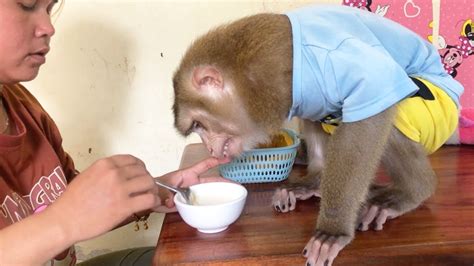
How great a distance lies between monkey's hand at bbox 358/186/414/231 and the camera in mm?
940

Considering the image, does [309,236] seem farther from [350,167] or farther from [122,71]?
[122,71]

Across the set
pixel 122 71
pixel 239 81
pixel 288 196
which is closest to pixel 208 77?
pixel 239 81

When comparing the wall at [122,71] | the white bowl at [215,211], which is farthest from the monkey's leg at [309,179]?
the wall at [122,71]

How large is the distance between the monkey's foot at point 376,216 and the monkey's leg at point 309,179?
0.49 feet

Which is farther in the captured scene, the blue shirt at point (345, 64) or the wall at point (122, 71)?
the wall at point (122, 71)

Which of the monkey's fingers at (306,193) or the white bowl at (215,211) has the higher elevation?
the white bowl at (215,211)

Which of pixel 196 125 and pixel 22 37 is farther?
pixel 196 125

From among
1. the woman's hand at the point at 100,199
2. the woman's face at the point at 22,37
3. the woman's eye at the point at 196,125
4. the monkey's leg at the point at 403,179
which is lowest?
the monkey's leg at the point at 403,179

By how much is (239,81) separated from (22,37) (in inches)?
16.1

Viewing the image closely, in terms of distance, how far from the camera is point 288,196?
1042mm

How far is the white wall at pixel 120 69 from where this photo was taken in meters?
1.51

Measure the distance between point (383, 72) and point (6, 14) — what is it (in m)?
0.67

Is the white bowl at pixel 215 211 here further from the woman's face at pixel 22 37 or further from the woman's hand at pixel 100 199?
the woman's face at pixel 22 37

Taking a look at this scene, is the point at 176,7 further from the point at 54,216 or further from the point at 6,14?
the point at 54,216
